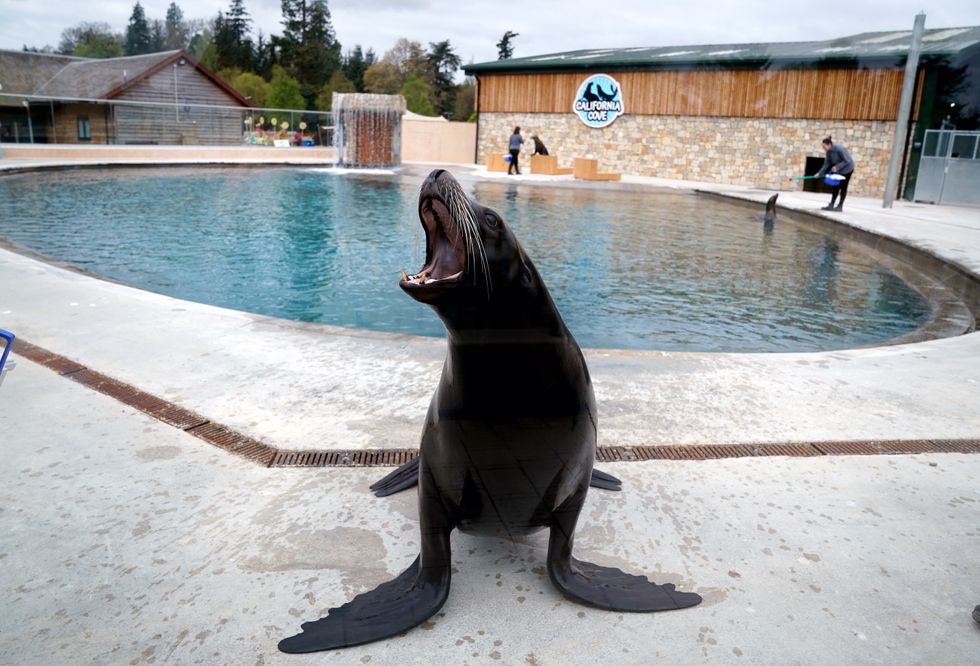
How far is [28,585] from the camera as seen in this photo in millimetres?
1991

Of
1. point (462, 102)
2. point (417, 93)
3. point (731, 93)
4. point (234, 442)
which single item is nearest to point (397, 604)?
point (234, 442)

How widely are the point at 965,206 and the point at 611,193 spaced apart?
8.30m

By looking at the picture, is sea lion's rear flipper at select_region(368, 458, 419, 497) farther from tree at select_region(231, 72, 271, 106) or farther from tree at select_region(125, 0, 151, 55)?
tree at select_region(231, 72, 271, 106)

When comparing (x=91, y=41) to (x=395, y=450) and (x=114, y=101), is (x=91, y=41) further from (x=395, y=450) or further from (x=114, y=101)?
(x=114, y=101)

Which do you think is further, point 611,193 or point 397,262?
point 611,193

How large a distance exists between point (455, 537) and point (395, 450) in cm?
67

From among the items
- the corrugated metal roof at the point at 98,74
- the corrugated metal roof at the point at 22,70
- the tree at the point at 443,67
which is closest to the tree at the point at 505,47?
the tree at the point at 443,67

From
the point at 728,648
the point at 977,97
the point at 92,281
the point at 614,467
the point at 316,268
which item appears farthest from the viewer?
the point at 977,97

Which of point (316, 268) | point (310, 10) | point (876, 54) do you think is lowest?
point (316, 268)

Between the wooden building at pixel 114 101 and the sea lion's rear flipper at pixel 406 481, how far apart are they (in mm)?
7372

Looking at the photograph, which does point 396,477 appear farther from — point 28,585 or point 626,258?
point 626,258

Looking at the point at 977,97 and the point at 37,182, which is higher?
the point at 977,97

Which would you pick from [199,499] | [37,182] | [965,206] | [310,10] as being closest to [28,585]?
[199,499]

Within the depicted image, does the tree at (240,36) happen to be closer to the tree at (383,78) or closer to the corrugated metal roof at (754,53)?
the tree at (383,78)
